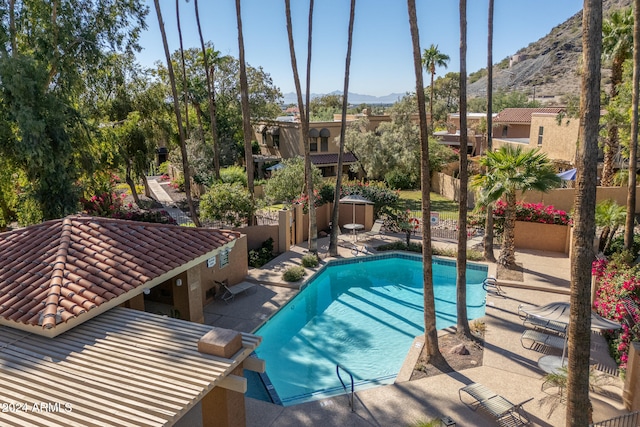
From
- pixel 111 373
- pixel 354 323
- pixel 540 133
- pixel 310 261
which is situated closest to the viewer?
pixel 111 373

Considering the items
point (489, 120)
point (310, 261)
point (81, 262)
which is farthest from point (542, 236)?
point (81, 262)

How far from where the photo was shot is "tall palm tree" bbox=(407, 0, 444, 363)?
10.1 metres

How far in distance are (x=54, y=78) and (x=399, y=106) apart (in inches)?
1122

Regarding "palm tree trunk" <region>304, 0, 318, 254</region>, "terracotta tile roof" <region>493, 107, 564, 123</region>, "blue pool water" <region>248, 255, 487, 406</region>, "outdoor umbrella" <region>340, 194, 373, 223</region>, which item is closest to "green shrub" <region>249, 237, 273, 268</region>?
"palm tree trunk" <region>304, 0, 318, 254</region>

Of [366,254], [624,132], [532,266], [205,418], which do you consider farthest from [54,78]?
[624,132]

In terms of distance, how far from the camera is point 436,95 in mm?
87750

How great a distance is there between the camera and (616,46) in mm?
22875

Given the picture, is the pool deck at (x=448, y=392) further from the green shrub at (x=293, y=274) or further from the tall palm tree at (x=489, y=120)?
the tall palm tree at (x=489, y=120)

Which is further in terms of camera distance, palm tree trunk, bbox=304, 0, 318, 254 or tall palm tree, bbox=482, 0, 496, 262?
palm tree trunk, bbox=304, 0, 318, 254

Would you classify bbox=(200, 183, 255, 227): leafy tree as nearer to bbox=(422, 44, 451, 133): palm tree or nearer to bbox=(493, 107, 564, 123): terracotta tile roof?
bbox=(422, 44, 451, 133): palm tree

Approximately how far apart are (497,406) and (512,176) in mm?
9942

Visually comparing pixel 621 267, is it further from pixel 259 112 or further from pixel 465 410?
pixel 259 112

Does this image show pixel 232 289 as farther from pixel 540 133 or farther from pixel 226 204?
pixel 540 133

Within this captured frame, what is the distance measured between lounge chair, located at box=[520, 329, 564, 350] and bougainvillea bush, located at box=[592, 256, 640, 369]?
1350mm
